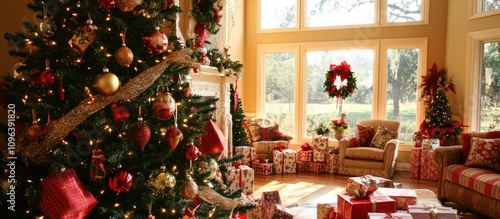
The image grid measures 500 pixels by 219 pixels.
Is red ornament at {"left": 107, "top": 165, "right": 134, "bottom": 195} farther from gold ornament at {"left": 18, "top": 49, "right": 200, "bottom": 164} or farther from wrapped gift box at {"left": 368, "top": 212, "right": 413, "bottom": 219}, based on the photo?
wrapped gift box at {"left": 368, "top": 212, "right": 413, "bottom": 219}

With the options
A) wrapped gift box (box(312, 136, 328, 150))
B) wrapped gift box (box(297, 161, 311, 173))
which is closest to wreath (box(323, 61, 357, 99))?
wrapped gift box (box(312, 136, 328, 150))

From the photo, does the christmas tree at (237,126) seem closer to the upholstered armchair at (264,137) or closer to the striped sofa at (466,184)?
the upholstered armchair at (264,137)

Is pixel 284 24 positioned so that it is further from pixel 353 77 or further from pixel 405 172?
pixel 405 172

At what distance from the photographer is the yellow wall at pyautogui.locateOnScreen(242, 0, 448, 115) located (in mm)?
6648

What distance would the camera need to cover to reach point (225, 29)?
6078 millimetres

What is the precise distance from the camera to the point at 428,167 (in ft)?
19.6

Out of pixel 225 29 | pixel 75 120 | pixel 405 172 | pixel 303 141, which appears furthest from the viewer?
pixel 303 141

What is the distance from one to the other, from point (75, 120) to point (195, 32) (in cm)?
385

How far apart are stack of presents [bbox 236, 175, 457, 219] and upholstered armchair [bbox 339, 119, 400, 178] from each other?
246cm

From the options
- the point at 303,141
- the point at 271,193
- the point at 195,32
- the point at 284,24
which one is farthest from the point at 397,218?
the point at 284,24

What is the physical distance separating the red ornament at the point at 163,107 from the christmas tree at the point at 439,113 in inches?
218

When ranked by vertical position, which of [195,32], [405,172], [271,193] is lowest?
[405,172]

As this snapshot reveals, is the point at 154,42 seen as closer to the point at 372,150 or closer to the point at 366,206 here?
the point at 366,206

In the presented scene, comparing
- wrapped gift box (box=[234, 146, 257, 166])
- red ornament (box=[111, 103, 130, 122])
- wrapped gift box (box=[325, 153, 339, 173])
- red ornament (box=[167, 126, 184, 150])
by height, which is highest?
red ornament (box=[111, 103, 130, 122])
